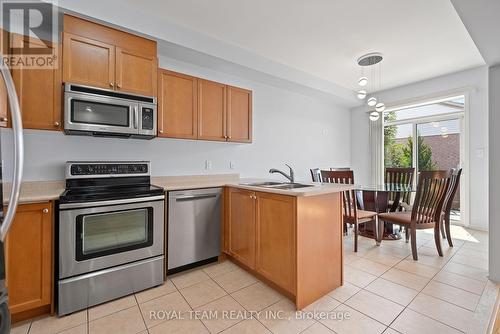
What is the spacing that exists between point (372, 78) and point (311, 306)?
165 inches

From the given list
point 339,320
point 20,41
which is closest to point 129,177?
point 20,41

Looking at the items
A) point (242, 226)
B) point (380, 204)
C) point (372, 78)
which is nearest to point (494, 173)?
point (380, 204)

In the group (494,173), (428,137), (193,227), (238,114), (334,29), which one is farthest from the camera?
(428,137)

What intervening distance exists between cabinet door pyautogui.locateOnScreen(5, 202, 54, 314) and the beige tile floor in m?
0.21

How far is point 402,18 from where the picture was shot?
254 centimetres

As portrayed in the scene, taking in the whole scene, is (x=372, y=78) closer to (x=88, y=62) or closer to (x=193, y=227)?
(x=193, y=227)

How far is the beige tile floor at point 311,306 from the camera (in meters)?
1.63

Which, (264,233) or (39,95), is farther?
(264,233)

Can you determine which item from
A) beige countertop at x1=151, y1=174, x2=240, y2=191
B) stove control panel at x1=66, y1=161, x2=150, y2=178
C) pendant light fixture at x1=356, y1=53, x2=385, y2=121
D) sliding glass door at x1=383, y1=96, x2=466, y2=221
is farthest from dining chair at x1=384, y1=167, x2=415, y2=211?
stove control panel at x1=66, y1=161, x2=150, y2=178

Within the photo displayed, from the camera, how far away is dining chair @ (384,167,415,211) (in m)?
3.57

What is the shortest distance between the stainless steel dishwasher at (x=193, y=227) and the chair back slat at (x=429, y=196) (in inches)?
93.1

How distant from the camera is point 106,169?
7.35ft

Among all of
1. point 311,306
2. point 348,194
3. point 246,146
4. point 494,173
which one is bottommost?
point 311,306

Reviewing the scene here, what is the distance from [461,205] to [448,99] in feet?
6.37
